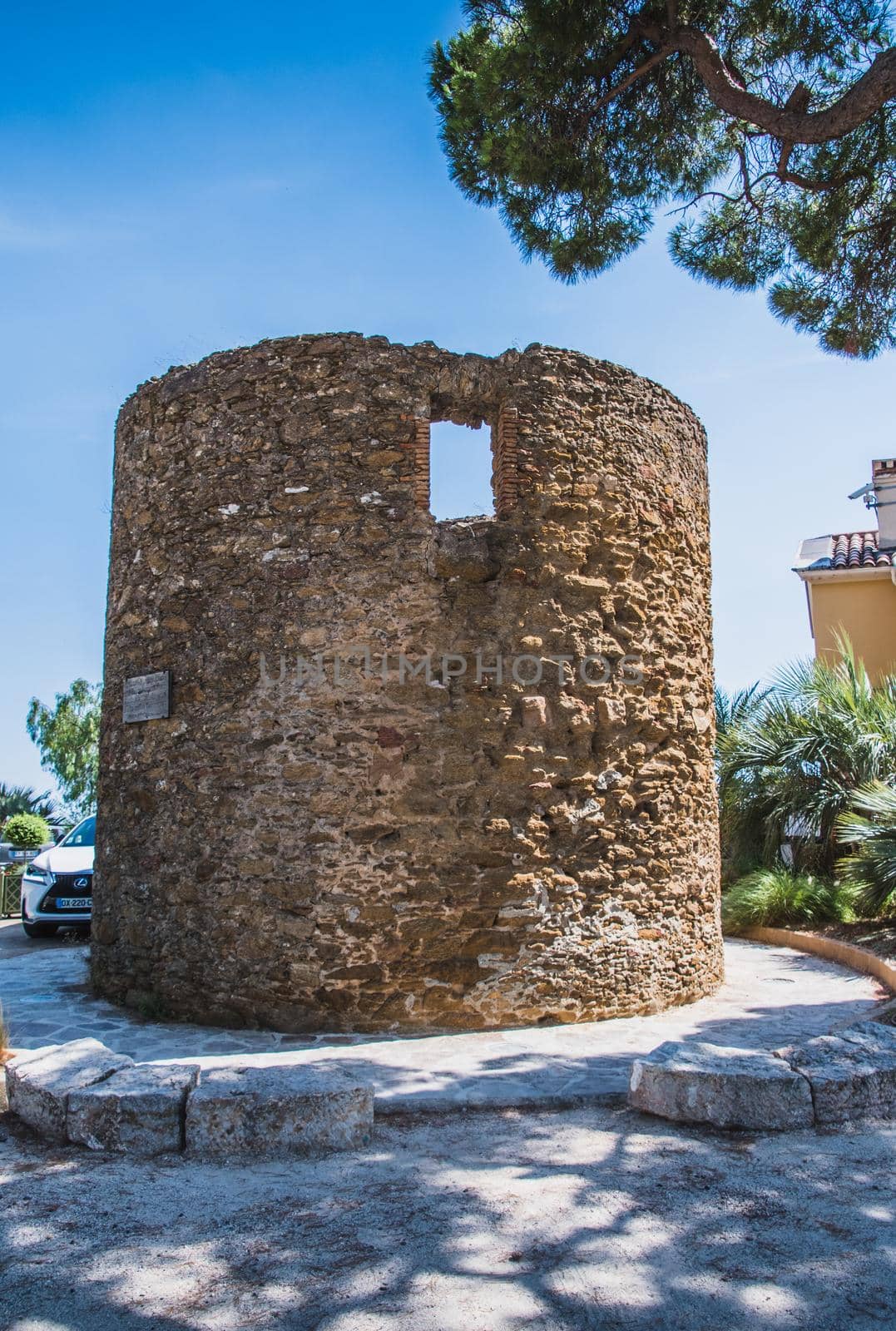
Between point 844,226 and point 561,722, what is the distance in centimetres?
476

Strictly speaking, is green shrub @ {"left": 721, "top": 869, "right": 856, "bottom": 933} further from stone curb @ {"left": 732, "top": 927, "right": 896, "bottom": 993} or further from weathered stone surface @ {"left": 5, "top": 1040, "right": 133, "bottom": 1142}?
weathered stone surface @ {"left": 5, "top": 1040, "right": 133, "bottom": 1142}

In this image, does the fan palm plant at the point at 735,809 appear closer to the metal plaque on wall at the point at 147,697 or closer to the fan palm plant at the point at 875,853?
the fan palm plant at the point at 875,853

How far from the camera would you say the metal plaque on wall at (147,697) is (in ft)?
22.3

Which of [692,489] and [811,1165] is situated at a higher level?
[692,489]

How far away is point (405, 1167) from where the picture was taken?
397 cm

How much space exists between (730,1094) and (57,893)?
27.7 ft

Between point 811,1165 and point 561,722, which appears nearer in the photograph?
point 811,1165

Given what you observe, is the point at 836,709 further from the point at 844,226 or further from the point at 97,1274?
the point at 97,1274

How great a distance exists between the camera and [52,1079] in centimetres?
438

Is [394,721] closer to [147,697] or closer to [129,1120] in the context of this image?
[147,697]

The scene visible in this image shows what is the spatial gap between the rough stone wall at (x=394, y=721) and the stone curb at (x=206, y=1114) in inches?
73.5

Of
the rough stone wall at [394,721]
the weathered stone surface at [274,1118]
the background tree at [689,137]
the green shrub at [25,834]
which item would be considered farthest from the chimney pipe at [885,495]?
the weathered stone surface at [274,1118]

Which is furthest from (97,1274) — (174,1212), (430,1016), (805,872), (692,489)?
(805,872)

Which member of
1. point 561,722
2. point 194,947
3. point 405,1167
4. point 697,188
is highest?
point 697,188
